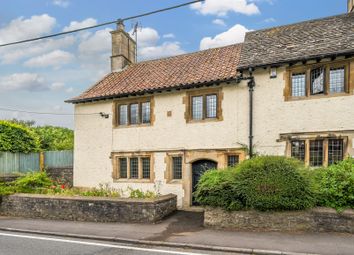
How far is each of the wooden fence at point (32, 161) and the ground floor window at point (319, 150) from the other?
12.9m

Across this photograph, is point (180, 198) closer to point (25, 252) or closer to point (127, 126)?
point (127, 126)

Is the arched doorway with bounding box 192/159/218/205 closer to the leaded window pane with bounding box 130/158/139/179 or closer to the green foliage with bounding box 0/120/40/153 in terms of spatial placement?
the leaded window pane with bounding box 130/158/139/179

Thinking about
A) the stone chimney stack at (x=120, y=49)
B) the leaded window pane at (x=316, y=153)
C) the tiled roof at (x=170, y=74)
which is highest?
the stone chimney stack at (x=120, y=49)

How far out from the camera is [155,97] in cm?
1620

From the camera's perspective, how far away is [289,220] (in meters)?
10.2

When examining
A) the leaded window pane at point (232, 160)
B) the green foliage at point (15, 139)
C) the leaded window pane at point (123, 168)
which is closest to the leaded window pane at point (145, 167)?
the leaded window pane at point (123, 168)

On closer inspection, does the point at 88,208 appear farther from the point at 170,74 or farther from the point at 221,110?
the point at 170,74

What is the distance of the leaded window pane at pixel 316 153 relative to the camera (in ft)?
42.2

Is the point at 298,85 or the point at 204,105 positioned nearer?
the point at 298,85

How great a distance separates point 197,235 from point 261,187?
2.63 meters

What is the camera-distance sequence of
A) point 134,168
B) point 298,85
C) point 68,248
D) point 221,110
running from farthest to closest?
point 134,168 < point 221,110 < point 298,85 < point 68,248

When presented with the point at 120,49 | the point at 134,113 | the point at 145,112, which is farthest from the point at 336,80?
the point at 120,49

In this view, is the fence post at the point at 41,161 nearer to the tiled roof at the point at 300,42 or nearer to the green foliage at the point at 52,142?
the green foliage at the point at 52,142

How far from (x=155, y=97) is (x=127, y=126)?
2.26 m
